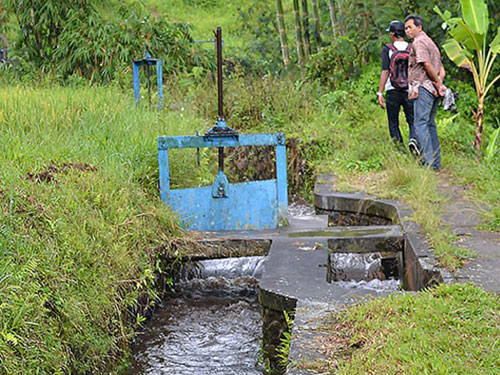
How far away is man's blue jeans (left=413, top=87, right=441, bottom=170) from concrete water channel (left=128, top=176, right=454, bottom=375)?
1.59 metres

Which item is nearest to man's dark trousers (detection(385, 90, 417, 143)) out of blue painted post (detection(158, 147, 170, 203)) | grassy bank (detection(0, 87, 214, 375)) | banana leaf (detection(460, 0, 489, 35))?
banana leaf (detection(460, 0, 489, 35))

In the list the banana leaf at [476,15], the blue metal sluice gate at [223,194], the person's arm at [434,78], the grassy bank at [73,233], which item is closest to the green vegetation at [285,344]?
the grassy bank at [73,233]

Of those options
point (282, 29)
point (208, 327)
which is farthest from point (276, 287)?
point (282, 29)

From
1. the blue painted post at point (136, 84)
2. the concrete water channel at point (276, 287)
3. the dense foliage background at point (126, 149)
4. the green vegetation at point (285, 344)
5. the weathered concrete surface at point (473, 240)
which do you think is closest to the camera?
the dense foliage background at point (126, 149)

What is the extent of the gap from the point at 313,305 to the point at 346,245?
1.83m

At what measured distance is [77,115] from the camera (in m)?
7.62

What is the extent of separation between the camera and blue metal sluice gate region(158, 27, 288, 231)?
6.61m

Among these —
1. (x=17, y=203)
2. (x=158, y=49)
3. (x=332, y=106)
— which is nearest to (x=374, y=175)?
(x=332, y=106)

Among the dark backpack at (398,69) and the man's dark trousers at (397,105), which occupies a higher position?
the dark backpack at (398,69)

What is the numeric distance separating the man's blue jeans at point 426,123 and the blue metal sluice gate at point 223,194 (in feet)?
8.68

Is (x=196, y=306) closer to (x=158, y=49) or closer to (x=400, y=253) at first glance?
(x=400, y=253)

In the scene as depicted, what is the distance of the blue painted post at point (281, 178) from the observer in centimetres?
673

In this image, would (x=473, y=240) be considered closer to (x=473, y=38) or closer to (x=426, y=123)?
(x=426, y=123)

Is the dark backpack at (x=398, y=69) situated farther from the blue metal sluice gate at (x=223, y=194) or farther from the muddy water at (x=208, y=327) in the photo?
the muddy water at (x=208, y=327)
